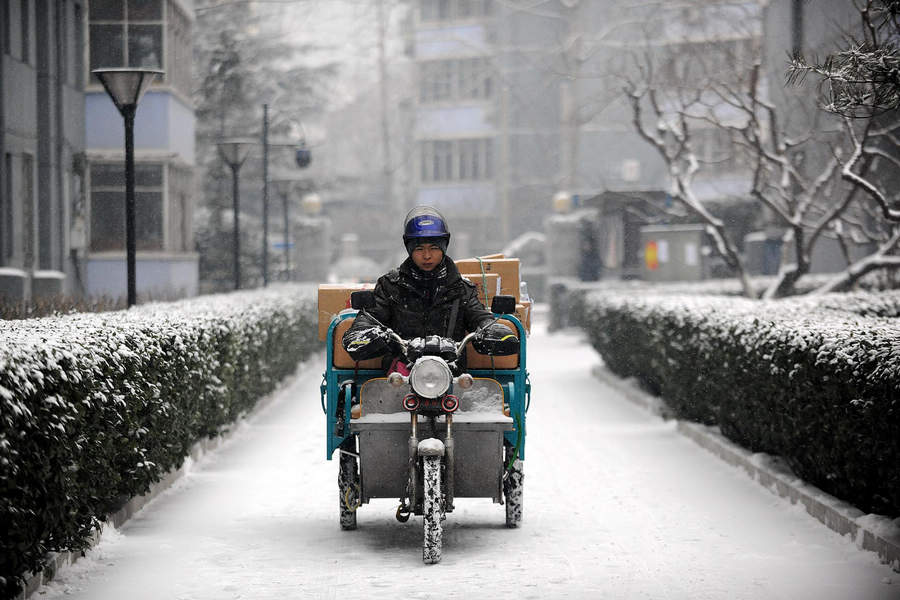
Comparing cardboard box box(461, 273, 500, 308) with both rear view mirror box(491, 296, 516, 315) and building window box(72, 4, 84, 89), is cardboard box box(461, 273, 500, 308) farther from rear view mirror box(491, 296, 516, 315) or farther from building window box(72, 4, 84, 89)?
building window box(72, 4, 84, 89)

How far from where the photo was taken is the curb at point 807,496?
816cm

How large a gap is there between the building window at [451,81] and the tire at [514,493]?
193ft

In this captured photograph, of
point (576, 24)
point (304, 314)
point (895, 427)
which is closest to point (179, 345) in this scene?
point (895, 427)

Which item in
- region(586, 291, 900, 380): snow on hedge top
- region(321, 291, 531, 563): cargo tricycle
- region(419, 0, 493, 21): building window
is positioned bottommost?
region(321, 291, 531, 563): cargo tricycle

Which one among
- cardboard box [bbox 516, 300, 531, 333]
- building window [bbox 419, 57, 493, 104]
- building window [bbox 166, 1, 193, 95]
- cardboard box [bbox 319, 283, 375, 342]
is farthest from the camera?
building window [bbox 419, 57, 493, 104]

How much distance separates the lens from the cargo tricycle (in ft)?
27.3

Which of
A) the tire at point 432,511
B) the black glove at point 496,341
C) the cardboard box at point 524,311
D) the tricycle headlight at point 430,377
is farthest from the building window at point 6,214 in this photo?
the tire at point 432,511

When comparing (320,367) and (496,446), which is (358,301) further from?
(320,367)

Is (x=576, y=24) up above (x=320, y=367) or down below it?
above

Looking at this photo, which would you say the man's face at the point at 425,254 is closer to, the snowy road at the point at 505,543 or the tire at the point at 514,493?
the tire at the point at 514,493

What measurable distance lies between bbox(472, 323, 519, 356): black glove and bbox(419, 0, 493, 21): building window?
59978 millimetres

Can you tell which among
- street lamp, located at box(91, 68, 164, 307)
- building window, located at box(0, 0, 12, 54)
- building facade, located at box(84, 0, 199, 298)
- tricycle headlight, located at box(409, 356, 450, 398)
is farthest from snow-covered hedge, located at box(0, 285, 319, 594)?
building facade, located at box(84, 0, 199, 298)

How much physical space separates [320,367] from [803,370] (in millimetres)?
17620

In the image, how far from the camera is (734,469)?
12320 mm
